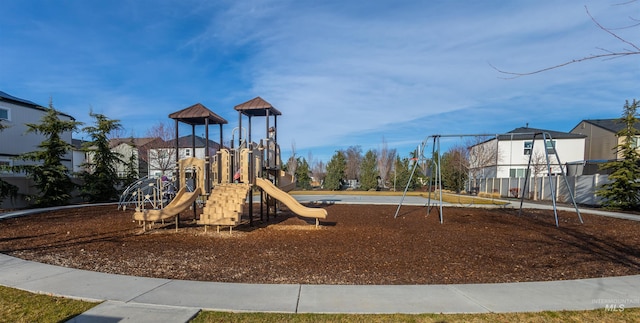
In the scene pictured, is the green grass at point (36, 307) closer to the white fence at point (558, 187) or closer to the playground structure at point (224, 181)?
the playground structure at point (224, 181)

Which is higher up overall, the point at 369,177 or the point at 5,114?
the point at 5,114

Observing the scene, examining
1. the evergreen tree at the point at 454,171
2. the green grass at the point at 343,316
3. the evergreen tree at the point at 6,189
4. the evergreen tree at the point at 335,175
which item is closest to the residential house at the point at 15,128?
the evergreen tree at the point at 6,189

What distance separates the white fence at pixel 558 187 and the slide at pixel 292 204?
33.4 ft

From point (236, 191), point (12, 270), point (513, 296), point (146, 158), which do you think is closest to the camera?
point (513, 296)

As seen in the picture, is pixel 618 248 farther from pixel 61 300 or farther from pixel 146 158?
pixel 146 158

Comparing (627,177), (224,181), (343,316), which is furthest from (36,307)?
(627,177)

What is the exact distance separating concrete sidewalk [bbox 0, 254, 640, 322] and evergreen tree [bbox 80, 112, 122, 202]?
17.0 meters

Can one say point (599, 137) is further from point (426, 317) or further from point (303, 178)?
point (426, 317)

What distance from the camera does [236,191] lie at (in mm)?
9445

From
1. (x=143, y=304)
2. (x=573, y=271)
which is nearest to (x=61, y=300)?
(x=143, y=304)

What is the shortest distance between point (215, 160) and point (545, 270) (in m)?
9.19

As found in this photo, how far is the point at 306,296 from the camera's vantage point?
3.99 m

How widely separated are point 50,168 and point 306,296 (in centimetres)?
1936

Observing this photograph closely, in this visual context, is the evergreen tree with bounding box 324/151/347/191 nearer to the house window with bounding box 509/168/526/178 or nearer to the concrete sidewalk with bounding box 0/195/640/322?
the house window with bounding box 509/168/526/178
